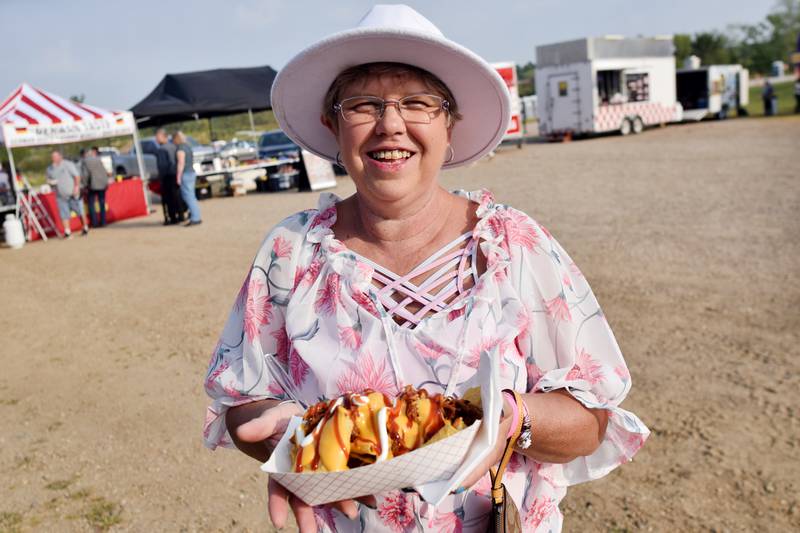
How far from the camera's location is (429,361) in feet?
5.53

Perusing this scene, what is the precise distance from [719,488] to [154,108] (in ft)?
57.2

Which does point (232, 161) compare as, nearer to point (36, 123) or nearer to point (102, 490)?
point (36, 123)

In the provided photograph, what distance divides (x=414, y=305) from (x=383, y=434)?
0.51 meters

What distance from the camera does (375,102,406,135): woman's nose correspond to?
176 centimetres

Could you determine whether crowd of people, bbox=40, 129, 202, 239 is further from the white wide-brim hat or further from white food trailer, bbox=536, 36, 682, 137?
white food trailer, bbox=536, 36, 682, 137

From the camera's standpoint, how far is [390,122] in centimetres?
176

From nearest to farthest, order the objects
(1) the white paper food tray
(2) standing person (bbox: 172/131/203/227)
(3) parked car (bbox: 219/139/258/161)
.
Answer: (1) the white paper food tray, (2) standing person (bbox: 172/131/203/227), (3) parked car (bbox: 219/139/258/161)

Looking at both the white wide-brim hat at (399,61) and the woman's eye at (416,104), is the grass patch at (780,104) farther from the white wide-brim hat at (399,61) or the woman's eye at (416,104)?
the woman's eye at (416,104)

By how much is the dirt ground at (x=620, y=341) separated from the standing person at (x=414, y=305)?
1.99 meters

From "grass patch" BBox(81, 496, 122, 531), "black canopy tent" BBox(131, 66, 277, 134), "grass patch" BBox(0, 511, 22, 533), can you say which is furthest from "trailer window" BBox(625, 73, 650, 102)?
"grass patch" BBox(0, 511, 22, 533)

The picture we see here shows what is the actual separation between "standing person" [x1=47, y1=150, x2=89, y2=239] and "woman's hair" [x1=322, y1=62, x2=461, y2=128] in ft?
45.7

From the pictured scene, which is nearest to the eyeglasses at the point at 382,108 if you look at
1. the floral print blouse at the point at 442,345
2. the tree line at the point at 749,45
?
the floral print blouse at the point at 442,345

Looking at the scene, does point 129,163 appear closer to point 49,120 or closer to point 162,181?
point 49,120

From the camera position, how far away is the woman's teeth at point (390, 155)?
5.88 feet
